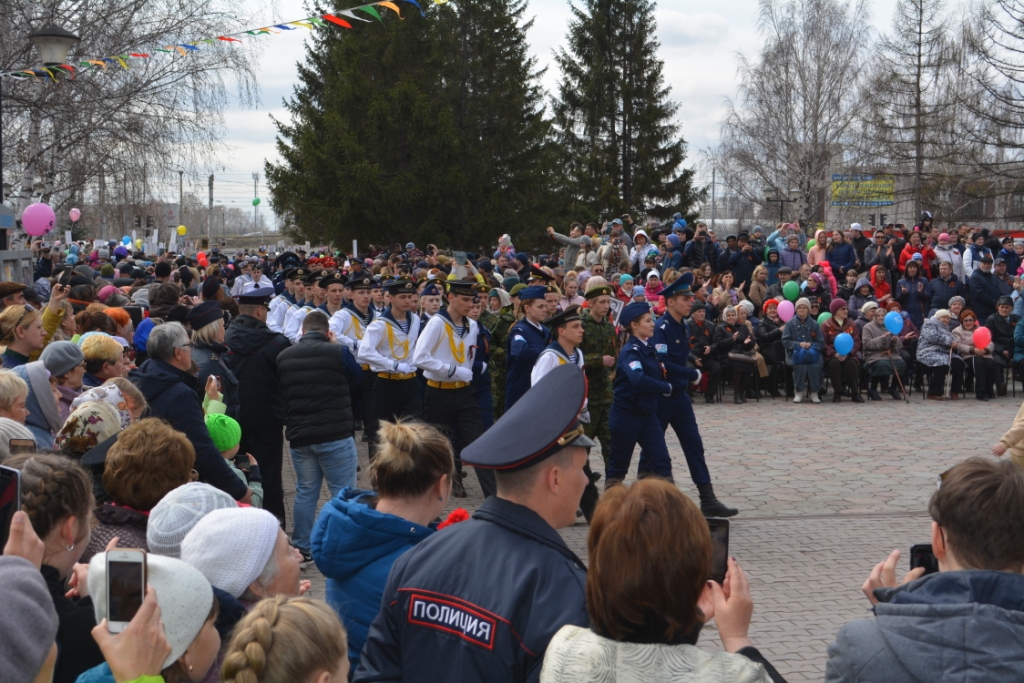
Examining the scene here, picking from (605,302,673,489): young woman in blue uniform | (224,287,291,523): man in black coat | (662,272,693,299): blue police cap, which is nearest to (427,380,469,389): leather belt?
(605,302,673,489): young woman in blue uniform

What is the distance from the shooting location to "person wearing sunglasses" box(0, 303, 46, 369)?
273 inches

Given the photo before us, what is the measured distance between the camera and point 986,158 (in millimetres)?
36688

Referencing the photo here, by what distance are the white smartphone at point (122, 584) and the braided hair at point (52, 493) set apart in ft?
3.74

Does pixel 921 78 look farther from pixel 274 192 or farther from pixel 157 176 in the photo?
pixel 157 176

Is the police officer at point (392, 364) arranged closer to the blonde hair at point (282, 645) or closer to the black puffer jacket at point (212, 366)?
the black puffer jacket at point (212, 366)

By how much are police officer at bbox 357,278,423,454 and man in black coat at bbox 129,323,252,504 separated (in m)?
3.42

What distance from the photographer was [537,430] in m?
2.70

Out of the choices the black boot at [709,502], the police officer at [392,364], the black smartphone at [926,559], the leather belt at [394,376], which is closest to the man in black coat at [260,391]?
the police officer at [392,364]

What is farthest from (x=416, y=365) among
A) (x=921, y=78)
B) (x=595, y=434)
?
(x=921, y=78)

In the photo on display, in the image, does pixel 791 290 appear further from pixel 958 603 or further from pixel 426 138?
pixel 426 138

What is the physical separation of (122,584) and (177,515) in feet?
3.60

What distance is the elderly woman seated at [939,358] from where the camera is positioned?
1698 centimetres

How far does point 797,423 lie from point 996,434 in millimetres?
2551

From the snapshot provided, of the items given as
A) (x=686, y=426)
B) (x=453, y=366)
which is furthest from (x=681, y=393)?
(x=453, y=366)
